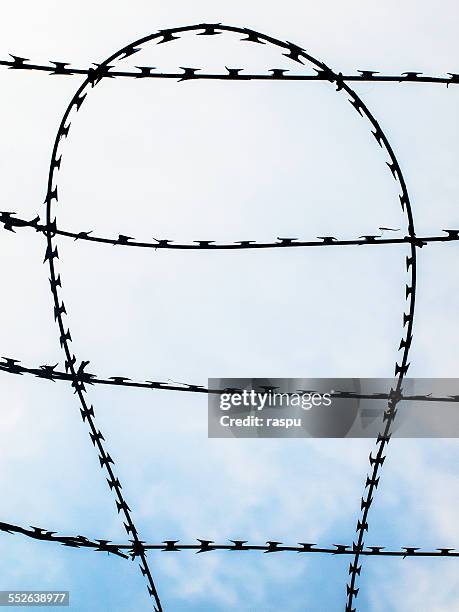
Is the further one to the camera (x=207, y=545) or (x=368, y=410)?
(x=368, y=410)

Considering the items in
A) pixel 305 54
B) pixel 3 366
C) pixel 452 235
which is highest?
pixel 305 54

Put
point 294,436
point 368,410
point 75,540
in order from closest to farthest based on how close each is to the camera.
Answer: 1. point 75,540
2. point 368,410
3. point 294,436

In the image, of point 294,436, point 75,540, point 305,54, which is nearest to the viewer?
point 75,540

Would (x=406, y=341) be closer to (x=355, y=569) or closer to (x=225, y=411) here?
(x=355, y=569)

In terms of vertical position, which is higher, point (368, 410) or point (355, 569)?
point (368, 410)

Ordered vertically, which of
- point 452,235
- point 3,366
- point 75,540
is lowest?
point 75,540

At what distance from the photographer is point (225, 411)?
35.4 feet

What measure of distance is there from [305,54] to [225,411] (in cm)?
490

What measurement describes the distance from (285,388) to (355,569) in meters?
2.08

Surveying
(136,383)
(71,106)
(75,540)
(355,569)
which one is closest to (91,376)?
(136,383)

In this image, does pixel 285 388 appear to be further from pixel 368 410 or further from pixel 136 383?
pixel 368 410

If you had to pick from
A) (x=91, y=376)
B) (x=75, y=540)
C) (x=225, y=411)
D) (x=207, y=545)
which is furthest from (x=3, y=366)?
(x=225, y=411)

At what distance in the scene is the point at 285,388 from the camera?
804 cm

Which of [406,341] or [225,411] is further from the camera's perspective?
[225,411]
